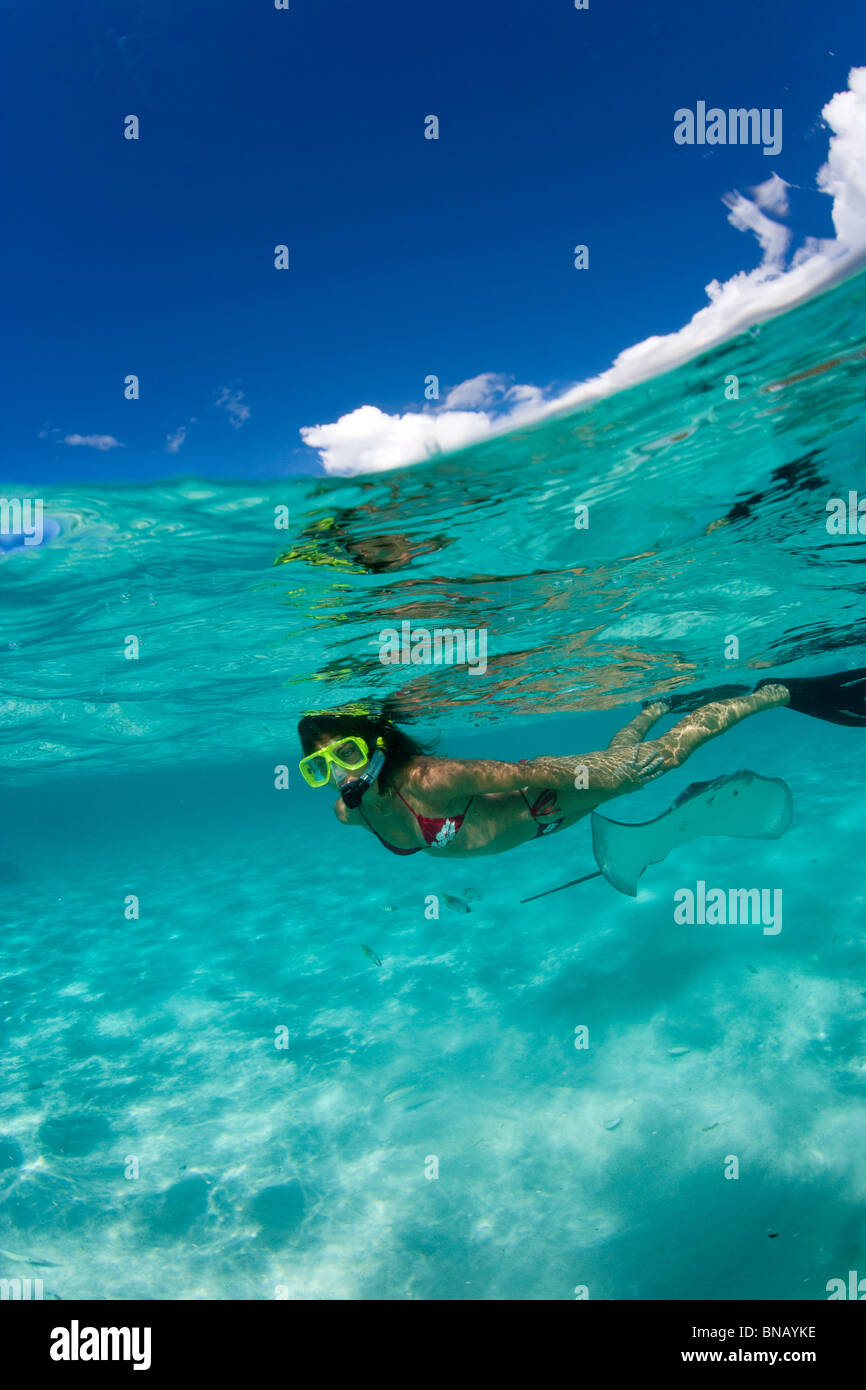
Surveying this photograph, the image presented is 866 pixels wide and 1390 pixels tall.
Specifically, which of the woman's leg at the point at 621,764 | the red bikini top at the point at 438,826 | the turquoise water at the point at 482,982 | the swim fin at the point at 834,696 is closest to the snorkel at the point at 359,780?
the red bikini top at the point at 438,826

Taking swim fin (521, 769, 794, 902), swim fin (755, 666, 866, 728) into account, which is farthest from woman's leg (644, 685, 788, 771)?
swim fin (521, 769, 794, 902)

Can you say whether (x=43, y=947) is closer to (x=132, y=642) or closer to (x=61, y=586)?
(x=132, y=642)

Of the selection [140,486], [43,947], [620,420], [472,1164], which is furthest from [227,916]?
[620,420]

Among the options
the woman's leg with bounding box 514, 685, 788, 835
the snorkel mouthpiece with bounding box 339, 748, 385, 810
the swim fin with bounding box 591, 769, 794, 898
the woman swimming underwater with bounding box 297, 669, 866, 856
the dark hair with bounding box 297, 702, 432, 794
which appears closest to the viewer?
the snorkel mouthpiece with bounding box 339, 748, 385, 810

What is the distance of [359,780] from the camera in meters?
5.49

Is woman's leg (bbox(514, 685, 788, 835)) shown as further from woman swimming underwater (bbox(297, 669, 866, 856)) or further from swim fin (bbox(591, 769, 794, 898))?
swim fin (bbox(591, 769, 794, 898))

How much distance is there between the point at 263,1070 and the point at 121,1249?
3.70m

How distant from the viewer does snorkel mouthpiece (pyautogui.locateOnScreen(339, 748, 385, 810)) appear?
540 centimetres

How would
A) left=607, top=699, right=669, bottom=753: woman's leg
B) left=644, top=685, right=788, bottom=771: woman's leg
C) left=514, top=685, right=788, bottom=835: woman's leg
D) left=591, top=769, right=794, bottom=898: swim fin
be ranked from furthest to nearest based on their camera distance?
1. left=607, top=699, right=669, bottom=753: woman's leg
2. left=591, top=769, right=794, bottom=898: swim fin
3. left=644, top=685, right=788, bottom=771: woman's leg
4. left=514, top=685, right=788, bottom=835: woman's leg

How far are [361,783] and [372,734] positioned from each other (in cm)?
52

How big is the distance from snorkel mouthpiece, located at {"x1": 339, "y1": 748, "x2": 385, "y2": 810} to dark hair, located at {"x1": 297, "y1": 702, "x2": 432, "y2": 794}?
9cm

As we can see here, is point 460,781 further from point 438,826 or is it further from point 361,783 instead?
point 361,783

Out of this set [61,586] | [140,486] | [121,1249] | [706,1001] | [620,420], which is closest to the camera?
[121,1249]
